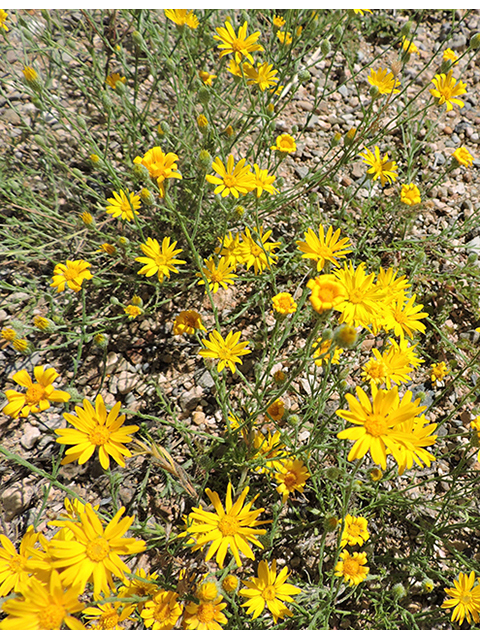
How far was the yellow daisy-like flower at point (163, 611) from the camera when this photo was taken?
1.69 metres

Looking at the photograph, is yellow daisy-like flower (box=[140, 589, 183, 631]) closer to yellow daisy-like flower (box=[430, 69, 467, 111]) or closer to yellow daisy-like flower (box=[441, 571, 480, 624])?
yellow daisy-like flower (box=[441, 571, 480, 624])

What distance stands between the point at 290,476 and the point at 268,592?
53 centimetres

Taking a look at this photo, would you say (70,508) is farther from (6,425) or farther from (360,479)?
(360,479)

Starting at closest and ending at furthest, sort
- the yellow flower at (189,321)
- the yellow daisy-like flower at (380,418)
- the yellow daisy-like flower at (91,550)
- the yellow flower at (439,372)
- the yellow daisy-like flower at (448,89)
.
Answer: the yellow daisy-like flower at (91,550) → the yellow daisy-like flower at (380,418) → the yellow flower at (189,321) → the yellow flower at (439,372) → the yellow daisy-like flower at (448,89)

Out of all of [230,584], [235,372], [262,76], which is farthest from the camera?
[262,76]

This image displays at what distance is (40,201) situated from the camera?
314 centimetres

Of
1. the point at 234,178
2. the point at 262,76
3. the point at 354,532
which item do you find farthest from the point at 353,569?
the point at 262,76

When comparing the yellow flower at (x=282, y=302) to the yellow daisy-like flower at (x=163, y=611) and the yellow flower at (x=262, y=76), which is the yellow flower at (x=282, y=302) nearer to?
the yellow daisy-like flower at (x=163, y=611)

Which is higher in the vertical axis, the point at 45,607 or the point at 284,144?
the point at 284,144

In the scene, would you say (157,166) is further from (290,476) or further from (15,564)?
(15,564)

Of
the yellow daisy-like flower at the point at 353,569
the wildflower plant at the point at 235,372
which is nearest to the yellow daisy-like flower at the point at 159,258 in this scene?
the wildflower plant at the point at 235,372

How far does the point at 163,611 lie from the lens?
66.6 inches

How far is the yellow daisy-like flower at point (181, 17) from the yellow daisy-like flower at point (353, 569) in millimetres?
3271

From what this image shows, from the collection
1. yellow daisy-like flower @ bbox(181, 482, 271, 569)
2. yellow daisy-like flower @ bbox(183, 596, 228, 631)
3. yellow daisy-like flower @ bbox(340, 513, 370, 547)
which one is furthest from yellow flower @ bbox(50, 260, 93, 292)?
yellow daisy-like flower @ bbox(340, 513, 370, 547)
